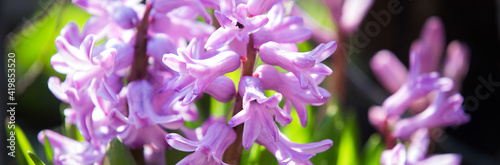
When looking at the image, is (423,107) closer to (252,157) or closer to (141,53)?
(252,157)

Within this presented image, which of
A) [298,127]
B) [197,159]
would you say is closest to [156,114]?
[197,159]

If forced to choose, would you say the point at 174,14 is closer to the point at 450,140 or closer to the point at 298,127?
the point at 298,127

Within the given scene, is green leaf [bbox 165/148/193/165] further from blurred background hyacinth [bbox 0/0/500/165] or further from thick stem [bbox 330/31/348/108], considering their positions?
thick stem [bbox 330/31/348/108]

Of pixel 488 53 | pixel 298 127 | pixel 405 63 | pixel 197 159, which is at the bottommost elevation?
pixel 405 63

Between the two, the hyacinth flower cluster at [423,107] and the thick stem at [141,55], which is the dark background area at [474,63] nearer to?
the hyacinth flower cluster at [423,107]

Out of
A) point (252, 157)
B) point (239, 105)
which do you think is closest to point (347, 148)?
point (252, 157)

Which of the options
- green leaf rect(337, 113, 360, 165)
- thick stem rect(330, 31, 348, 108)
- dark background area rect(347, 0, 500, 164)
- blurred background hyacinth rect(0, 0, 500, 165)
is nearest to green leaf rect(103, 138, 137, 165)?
blurred background hyacinth rect(0, 0, 500, 165)

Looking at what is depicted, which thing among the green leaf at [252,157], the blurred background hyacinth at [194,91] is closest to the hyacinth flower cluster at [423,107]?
the blurred background hyacinth at [194,91]
